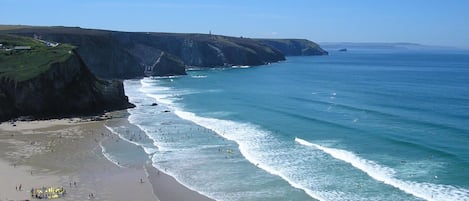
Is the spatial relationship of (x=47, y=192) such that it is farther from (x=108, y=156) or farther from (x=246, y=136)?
(x=246, y=136)

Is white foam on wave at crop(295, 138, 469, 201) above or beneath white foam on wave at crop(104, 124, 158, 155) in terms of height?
above

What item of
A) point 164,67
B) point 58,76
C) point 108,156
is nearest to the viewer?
point 108,156

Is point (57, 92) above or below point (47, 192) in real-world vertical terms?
above

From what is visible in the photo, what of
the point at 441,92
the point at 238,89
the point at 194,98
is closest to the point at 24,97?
the point at 194,98

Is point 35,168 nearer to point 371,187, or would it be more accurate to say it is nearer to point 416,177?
point 371,187

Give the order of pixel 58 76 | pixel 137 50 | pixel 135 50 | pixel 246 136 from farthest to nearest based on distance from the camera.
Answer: pixel 137 50 < pixel 135 50 < pixel 58 76 < pixel 246 136

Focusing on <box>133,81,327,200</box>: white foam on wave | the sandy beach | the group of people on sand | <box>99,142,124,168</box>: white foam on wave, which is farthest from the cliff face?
the group of people on sand

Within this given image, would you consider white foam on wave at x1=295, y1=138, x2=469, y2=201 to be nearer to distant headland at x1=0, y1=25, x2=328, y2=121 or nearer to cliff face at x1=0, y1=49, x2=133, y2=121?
cliff face at x1=0, y1=49, x2=133, y2=121

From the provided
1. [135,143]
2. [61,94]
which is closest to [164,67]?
[61,94]
